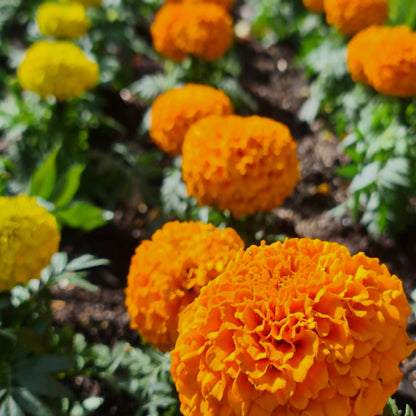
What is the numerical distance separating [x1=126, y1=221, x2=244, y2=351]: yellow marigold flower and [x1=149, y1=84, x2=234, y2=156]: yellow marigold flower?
82 cm

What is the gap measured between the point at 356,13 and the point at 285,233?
1198 mm

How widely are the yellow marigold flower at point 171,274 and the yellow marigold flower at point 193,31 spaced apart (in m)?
1.62

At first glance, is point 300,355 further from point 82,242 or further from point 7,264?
point 82,242

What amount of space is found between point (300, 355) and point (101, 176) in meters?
2.38

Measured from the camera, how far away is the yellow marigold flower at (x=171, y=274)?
5.74 ft

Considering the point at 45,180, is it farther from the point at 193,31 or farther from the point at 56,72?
the point at 193,31

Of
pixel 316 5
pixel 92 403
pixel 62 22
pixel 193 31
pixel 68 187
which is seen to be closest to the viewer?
pixel 92 403

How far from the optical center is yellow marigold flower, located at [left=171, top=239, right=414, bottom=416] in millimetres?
1181

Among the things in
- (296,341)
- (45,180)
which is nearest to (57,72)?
(45,180)

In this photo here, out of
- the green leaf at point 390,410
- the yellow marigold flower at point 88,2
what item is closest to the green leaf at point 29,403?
the green leaf at point 390,410

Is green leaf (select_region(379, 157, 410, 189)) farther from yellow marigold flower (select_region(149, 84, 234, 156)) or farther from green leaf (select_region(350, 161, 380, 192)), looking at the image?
yellow marigold flower (select_region(149, 84, 234, 156))

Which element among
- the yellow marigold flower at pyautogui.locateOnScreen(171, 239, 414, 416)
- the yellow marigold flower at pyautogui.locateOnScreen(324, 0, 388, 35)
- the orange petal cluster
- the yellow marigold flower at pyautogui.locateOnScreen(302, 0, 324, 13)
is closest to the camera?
the yellow marigold flower at pyautogui.locateOnScreen(171, 239, 414, 416)

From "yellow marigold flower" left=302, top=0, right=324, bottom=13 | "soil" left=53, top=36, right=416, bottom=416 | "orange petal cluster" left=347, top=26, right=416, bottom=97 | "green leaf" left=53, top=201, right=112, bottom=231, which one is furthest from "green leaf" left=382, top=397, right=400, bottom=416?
"yellow marigold flower" left=302, top=0, right=324, bottom=13

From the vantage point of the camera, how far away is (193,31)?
10.3 ft
